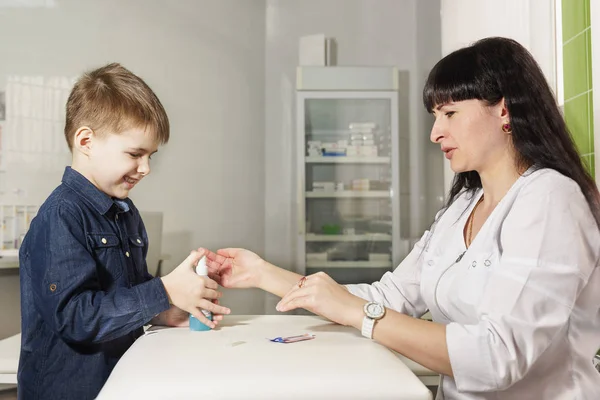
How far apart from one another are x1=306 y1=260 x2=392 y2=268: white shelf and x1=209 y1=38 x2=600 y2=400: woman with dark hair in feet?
7.46

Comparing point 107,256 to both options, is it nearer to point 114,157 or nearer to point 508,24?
point 114,157

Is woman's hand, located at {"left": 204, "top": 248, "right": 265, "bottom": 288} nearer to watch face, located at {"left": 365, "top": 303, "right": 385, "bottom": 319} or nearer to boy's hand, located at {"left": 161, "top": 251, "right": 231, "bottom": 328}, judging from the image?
boy's hand, located at {"left": 161, "top": 251, "right": 231, "bottom": 328}

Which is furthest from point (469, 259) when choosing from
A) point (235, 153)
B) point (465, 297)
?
point (235, 153)

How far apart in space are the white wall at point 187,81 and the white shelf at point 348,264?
1.51 feet

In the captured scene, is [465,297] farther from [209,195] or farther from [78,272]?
[209,195]

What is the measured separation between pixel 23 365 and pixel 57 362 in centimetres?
8

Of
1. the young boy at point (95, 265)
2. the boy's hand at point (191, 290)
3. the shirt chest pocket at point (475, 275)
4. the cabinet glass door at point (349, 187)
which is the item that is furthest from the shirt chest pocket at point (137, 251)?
the cabinet glass door at point (349, 187)

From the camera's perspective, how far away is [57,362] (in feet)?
3.40

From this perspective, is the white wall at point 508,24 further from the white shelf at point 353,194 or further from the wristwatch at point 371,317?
the white shelf at point 353,194

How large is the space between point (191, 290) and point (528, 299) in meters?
0.56

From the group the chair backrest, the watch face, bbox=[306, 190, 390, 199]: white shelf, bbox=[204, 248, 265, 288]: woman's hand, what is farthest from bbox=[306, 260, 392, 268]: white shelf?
the watch face

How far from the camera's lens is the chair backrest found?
3.02 m

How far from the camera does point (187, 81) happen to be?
3.37 meters

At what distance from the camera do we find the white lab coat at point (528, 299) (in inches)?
33.6
